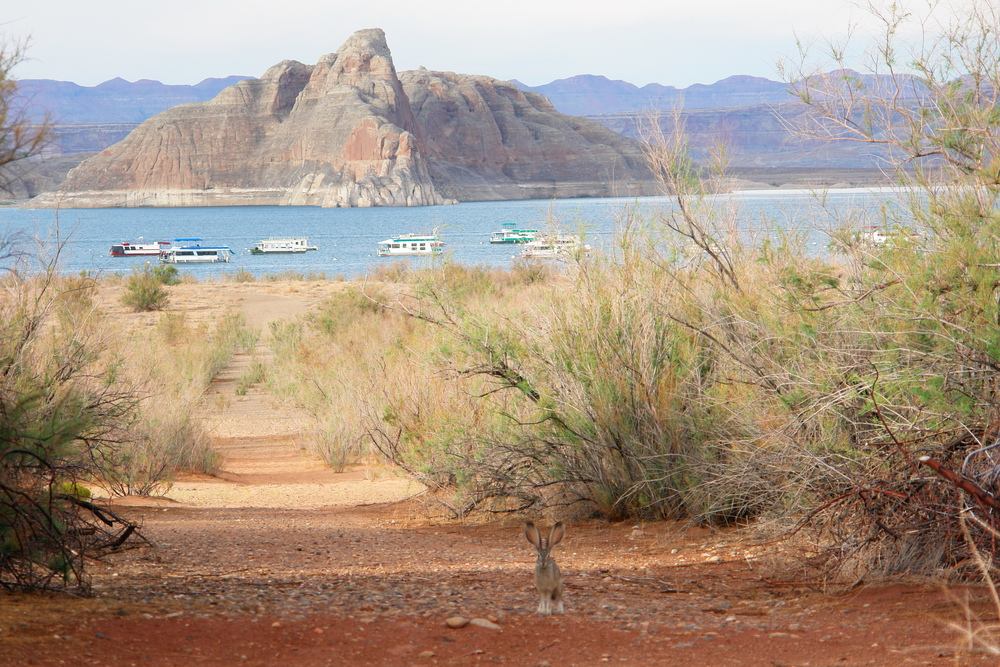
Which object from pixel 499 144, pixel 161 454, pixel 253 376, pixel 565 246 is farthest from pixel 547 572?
pixel 499 144

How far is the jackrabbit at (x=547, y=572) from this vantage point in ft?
14.6

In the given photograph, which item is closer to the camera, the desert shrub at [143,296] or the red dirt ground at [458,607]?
the red dirt ground at [458,607]

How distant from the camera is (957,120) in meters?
5.50

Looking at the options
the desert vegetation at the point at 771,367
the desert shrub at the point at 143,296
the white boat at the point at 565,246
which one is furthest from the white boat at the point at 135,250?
the white boat at the point at 565,246

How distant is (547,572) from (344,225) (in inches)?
4201

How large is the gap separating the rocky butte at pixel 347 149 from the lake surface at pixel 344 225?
423cm

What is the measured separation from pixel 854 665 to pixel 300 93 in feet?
583

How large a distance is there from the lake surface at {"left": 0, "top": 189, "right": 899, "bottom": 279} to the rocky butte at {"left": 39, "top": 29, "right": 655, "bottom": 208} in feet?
13.9

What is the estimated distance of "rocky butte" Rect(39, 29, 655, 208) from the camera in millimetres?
149375

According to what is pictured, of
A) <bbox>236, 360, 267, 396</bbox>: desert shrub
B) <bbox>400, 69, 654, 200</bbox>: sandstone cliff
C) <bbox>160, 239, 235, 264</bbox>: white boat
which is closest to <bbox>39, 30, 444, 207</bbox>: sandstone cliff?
<bbox>400, 69, 654, 200</bbox>: sandstone cliff

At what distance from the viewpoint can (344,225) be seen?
356 feet

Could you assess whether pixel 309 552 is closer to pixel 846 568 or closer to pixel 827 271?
pixel 846 568

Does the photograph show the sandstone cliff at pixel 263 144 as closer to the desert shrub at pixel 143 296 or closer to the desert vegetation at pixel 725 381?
the desert shrub at pixel 143 296

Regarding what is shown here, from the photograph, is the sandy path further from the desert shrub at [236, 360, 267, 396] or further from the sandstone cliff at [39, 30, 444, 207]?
the sandstone cliff at [39, 30, 444, 207]
